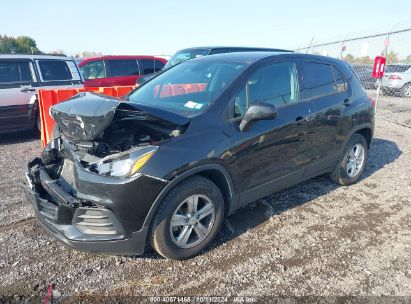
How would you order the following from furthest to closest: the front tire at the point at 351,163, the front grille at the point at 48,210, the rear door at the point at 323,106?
the front tire at the point at 351,163 → the rear door at the point at 323,106 → the front grille at the point at 48,210

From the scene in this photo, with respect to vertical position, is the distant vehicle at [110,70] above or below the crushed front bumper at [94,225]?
above

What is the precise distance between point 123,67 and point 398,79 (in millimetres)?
12512

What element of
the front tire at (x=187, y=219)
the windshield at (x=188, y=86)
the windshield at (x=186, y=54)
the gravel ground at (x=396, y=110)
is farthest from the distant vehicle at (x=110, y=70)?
the gravel ground at (x=396, y=110)

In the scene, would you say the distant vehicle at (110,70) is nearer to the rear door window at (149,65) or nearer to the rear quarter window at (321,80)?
the rear door window at (149,65)

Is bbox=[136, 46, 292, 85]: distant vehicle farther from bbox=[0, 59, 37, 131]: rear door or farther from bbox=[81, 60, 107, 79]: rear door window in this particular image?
bbox=[0, 59, 37, 131]: rear door

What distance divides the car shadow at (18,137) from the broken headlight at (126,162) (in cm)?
550

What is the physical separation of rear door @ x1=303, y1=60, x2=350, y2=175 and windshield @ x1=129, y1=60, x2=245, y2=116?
43.1 inches

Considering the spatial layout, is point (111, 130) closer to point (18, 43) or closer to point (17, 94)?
point (17, 94)

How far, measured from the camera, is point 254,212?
13.2 ft

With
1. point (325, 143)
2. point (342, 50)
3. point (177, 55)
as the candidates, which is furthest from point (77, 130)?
point (342, 50)

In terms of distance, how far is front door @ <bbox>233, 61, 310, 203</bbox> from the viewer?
3.27m

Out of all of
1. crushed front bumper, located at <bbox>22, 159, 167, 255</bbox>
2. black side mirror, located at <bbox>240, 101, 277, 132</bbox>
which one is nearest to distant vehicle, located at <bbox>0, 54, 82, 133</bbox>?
crushed front bumper, located at <bbox>22, 159, 167, 255</bbox>

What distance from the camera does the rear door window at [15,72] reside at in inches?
272

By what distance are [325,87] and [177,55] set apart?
262 inches
